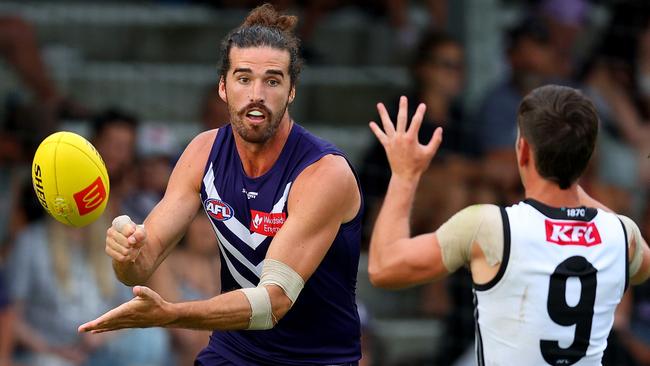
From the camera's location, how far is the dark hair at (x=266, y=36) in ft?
17.8

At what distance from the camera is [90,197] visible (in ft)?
17.8

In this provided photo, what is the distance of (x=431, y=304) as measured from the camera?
1016 cm

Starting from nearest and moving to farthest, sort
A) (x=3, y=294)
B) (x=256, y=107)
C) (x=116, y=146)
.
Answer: (x=256, y=107)
(x=3, y=294)
(x=116, y=146)

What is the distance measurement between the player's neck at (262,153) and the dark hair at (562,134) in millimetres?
1088

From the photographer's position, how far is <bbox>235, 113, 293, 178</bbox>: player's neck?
18.1ft

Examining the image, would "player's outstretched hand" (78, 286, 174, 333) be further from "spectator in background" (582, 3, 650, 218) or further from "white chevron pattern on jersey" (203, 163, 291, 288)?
"spectator in background" (582, 3, 650, 218)

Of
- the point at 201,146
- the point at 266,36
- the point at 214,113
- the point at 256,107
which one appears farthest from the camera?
the point at 214,113

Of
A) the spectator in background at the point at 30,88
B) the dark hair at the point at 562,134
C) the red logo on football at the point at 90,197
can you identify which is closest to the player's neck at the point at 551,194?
the dark hair at the point at 562,134

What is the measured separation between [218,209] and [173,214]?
20cm

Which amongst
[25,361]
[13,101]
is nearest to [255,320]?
[25,361]

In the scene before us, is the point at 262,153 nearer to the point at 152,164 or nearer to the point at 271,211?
the point at 271,211

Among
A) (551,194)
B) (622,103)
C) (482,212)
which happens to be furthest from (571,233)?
(622,103)

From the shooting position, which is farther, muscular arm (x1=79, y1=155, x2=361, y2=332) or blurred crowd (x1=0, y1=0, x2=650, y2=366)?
blurred crowd (x1=0, y1=0, x2=650, y2=366)

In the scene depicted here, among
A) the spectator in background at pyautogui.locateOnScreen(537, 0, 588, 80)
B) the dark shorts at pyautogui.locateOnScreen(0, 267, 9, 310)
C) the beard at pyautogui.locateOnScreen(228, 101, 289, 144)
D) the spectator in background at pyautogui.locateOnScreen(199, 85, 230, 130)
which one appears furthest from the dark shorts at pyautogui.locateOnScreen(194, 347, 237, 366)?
the spectator in background at pyautogui.locateOnScreen(537, 0, 588, 80)
